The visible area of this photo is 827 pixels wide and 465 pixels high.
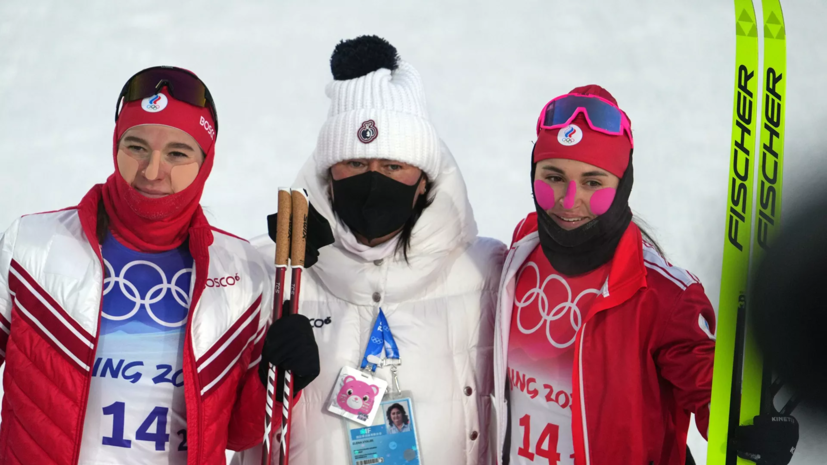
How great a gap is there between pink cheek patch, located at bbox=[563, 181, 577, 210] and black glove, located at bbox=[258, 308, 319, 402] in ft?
2.06

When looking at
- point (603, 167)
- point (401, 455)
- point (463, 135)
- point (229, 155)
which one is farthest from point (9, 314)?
point (463, 135)

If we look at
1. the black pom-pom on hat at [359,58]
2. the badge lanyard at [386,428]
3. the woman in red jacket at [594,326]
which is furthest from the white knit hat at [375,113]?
the badge lanyard at [386,428]

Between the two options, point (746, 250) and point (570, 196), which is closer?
point (746, 250)

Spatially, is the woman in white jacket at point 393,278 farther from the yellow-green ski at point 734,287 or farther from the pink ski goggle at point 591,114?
the yellow-green ski at point 734,287

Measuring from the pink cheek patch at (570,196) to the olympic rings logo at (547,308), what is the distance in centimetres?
19

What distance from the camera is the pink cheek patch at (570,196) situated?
1.73m

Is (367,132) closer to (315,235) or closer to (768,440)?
(315,235)

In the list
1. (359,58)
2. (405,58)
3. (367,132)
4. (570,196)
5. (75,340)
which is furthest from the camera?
(405,58)

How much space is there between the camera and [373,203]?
1.93m

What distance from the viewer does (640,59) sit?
168 inches

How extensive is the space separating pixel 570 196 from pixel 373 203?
0.48 m

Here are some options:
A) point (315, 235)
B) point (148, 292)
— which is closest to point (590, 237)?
point (315, 235)

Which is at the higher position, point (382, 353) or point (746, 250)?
point (746, 250)

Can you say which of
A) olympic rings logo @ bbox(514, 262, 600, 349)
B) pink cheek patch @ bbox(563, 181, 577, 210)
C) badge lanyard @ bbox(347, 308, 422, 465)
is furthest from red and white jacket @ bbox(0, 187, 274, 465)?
pink cheek patch @ bbox(563, 181, 577, 210)
